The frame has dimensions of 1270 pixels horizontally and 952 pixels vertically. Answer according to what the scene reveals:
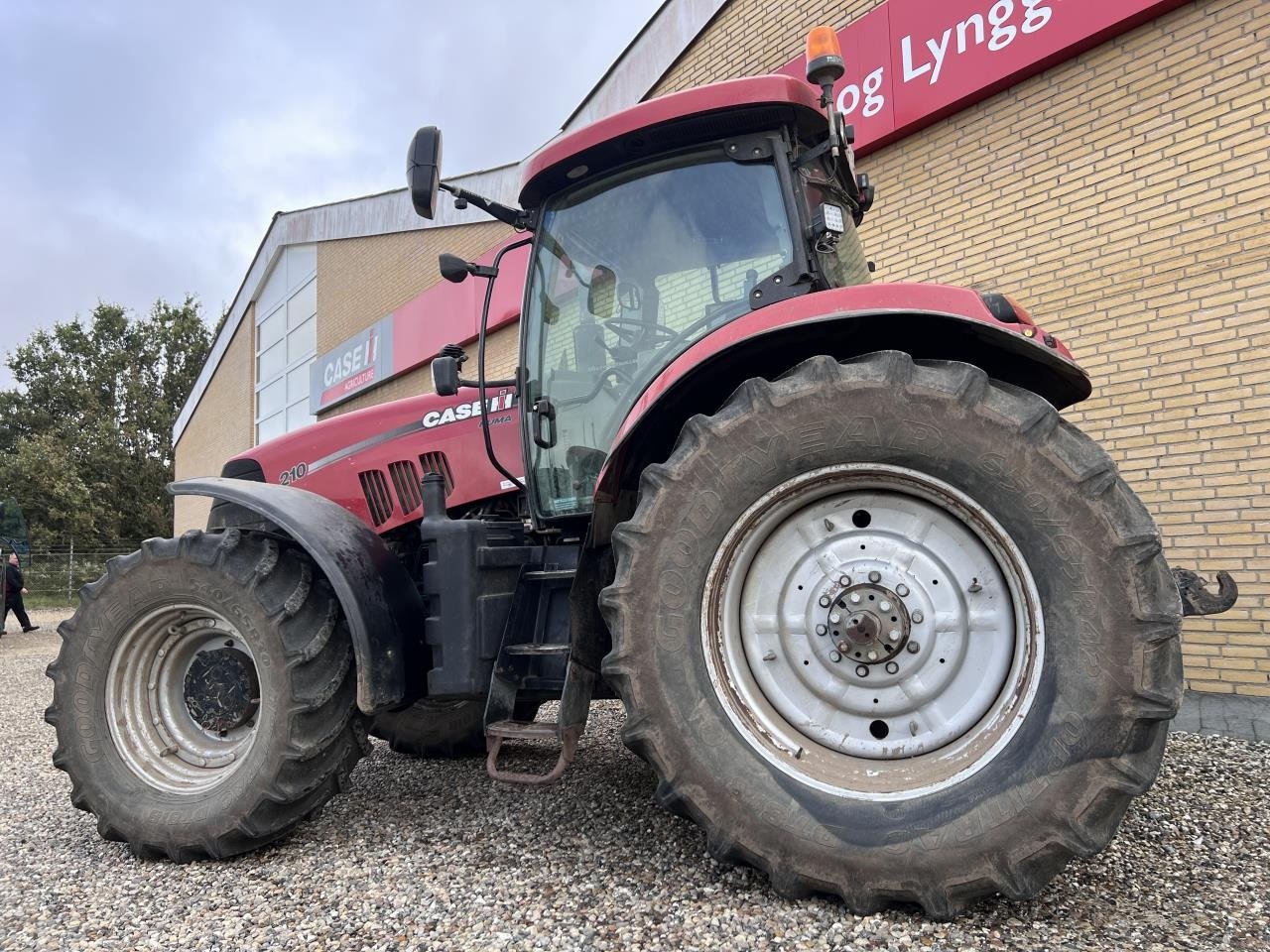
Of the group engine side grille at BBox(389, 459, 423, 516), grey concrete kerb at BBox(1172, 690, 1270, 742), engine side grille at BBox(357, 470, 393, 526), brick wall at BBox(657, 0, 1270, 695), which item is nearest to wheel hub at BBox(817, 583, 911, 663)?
engine side grille at BBox(389, 459, 423, 516)

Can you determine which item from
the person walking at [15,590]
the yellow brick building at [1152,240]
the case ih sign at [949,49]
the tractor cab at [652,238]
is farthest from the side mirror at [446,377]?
the person walking at [15,590]

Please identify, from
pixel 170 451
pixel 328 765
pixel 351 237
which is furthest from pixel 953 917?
pixel 170 451

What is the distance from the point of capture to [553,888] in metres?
2.20

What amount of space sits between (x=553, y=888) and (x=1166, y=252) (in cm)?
483

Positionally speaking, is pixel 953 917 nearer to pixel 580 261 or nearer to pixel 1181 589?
pixel 1181 589

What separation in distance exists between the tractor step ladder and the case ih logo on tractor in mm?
14

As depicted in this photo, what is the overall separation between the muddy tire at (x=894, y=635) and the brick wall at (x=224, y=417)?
20670 millimetres

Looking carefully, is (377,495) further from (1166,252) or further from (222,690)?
(1166,252)

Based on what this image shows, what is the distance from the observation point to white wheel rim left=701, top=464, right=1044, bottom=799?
195 centimetres

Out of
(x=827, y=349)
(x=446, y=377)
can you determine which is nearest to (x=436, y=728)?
(x=446, y=377)

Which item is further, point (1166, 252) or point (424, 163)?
point (1166, 252)

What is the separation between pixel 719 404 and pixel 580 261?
0.82 metres

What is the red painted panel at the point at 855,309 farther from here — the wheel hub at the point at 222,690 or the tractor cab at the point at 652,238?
the wheel hub at the point at 222,690

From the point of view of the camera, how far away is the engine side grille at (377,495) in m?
3.63
